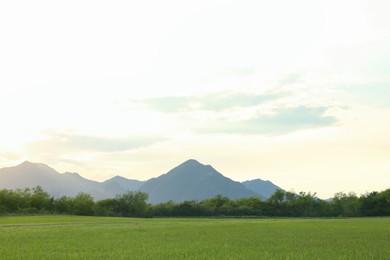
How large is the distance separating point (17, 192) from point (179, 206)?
43096 mm

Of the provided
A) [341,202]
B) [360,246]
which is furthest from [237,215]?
[360,246]

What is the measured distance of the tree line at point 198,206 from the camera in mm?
111250

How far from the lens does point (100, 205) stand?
12038cm

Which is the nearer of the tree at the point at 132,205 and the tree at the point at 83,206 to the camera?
the tree at the point at 83,206

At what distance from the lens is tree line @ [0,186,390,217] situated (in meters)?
111

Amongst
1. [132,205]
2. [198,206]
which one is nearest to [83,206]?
[132,205]

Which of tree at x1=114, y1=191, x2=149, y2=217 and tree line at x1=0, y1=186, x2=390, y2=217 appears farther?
tree at x1=114, y1=191, x2=149, y2=217

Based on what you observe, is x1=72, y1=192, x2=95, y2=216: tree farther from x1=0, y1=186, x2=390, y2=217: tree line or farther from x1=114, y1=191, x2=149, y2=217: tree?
x1=114, y1=191, x2=149, y2=217: tree

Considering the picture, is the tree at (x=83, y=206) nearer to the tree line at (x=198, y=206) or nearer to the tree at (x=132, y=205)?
the tree line at (x=198, y=206)

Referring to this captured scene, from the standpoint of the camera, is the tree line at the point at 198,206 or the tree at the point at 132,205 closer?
the tree line at the point at 198,206

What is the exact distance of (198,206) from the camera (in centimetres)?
12581

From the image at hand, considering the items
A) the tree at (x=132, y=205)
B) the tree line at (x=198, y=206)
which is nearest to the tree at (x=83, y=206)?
the tree line at (x=198, y=206)

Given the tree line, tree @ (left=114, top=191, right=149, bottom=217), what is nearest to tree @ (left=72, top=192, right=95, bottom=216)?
the tree line

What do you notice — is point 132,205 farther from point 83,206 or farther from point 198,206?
point 198,206
